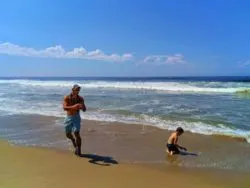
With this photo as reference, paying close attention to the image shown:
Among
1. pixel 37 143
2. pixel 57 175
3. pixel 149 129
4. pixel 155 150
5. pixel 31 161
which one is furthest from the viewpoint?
pixel 149 129

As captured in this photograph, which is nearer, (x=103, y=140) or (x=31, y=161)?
(x=31, y=161)

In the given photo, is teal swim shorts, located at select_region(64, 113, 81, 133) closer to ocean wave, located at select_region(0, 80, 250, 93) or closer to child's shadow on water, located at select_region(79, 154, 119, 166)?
child's shadow on water, located at select_region(79, 154, 119, 166)

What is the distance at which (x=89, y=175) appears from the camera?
5723mm

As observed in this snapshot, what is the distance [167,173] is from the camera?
6.04 metres

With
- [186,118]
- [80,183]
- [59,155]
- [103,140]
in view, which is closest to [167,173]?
[80,183]

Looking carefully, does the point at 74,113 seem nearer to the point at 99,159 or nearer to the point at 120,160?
the point at 99,159

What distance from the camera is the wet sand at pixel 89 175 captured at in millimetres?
5301

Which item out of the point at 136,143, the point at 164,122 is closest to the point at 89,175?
the point at 136,143

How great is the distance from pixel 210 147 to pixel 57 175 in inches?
170

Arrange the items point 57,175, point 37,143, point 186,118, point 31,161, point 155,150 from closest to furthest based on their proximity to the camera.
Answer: point 57,175 < point 31,161 < point 155,150 < point 37,143 < point 186,118

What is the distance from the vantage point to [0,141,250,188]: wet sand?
17.4 feet

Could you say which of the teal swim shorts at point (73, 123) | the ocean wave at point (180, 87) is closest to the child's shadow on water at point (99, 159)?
the teal swim shorts at point (73, 123)

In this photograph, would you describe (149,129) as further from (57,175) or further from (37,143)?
Answer: (57,175)

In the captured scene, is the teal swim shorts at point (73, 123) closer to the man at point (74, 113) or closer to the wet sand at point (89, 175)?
the man at point (74, 113)
